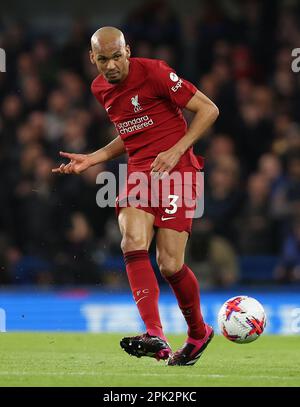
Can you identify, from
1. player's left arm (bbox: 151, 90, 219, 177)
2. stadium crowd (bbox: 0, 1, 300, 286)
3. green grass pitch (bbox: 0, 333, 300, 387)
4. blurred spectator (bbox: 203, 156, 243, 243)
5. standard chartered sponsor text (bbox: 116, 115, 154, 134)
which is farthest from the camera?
blurred spectator (bbox: 203, 156, 243, 243)

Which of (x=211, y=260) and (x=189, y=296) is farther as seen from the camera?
(x=211, y=260)

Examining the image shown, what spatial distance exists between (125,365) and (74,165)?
1.26 meters

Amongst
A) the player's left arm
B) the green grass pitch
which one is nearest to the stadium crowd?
the green grass pitch

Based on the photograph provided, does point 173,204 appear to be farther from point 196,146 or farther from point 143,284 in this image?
point 196,146

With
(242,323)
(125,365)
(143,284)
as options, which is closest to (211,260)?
(242,323)

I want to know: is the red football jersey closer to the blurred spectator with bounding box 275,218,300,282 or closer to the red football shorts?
the red football shorts

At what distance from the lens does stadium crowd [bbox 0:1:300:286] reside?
11820mm

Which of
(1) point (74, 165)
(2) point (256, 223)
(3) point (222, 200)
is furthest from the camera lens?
(3) point (222, 200)

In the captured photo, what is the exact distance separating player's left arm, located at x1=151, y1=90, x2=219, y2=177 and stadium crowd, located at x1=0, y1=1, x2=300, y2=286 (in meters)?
4.88

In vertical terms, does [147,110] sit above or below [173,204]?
above

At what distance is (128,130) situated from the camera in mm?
7086

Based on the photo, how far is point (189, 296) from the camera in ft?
22.8

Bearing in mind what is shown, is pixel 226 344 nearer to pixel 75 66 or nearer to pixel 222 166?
pixel 222 166

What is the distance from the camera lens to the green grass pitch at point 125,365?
609 centimetres
